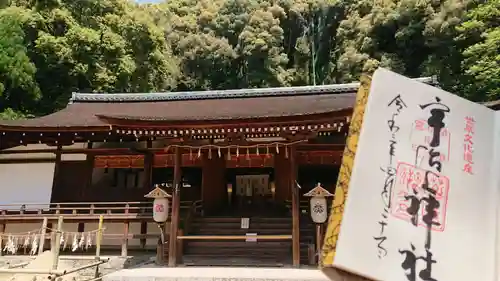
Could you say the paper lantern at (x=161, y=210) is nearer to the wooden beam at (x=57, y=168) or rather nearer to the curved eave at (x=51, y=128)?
the curved eave at (x=51, y=128)

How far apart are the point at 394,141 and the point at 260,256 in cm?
788

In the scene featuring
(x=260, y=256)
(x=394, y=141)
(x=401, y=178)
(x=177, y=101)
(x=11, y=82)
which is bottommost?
(x=260, y=256)

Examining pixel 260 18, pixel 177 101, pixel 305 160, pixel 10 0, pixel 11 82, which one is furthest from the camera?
pixel 260 18

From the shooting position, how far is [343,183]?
6.10 ft

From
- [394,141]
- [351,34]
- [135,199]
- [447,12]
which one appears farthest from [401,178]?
[351,34]

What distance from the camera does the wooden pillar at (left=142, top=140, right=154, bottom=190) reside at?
1199cm

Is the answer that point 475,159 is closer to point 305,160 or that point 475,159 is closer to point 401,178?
point 401,178

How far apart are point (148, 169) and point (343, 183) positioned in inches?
427

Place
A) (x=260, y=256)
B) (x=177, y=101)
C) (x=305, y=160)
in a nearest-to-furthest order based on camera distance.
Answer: (x=260, y=256)
(x=305, y=160)
(x=177, y=101)

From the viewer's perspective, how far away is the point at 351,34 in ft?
98.5

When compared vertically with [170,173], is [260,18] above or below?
above

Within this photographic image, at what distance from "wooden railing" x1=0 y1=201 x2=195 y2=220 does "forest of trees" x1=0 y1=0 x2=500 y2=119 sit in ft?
30.1

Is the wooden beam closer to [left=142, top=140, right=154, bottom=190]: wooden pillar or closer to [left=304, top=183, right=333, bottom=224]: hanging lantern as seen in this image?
[left=142, top=140, right=154, bottom=190]: wooden pillar

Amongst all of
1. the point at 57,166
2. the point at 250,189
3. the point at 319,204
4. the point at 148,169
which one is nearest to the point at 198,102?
the point at 148,169
